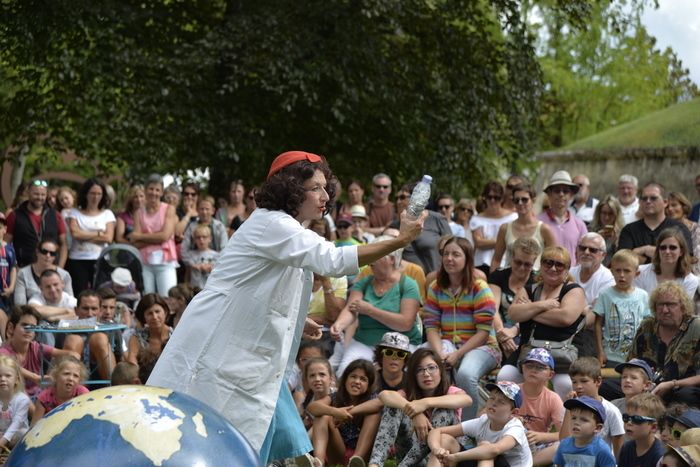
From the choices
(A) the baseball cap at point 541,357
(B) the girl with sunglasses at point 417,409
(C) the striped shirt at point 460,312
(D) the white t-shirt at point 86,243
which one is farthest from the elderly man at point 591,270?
(D) the white t-shirt at point 86,243

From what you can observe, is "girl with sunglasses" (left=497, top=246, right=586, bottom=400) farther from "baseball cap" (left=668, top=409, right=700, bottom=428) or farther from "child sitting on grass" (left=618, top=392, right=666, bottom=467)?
"baseball cap" (left=668, top=409, right=700, bottom=428)

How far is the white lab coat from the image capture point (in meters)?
6.49

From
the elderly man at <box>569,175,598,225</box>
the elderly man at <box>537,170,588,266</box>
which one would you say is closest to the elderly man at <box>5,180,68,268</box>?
the elderly man at <box>537,170,588,266</box>

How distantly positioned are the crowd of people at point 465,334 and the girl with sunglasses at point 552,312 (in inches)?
0.6

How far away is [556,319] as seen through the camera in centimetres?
1044

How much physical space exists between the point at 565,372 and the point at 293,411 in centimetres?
402

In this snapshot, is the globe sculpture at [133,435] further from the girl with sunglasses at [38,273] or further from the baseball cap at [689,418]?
the girl with sunglasses at [38,273]

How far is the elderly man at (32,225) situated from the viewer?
14.7m

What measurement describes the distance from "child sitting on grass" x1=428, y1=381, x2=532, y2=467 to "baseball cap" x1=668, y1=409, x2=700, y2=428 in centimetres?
Result: 113

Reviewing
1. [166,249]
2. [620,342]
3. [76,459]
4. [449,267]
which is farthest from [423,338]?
[76,459]

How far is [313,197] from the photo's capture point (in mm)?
6684

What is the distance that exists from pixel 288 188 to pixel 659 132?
16787 millimetres

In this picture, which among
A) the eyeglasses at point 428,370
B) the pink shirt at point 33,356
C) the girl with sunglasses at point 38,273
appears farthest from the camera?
the girl with sunglasses at point 38,273

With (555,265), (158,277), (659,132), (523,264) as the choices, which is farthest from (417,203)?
(659,132)
